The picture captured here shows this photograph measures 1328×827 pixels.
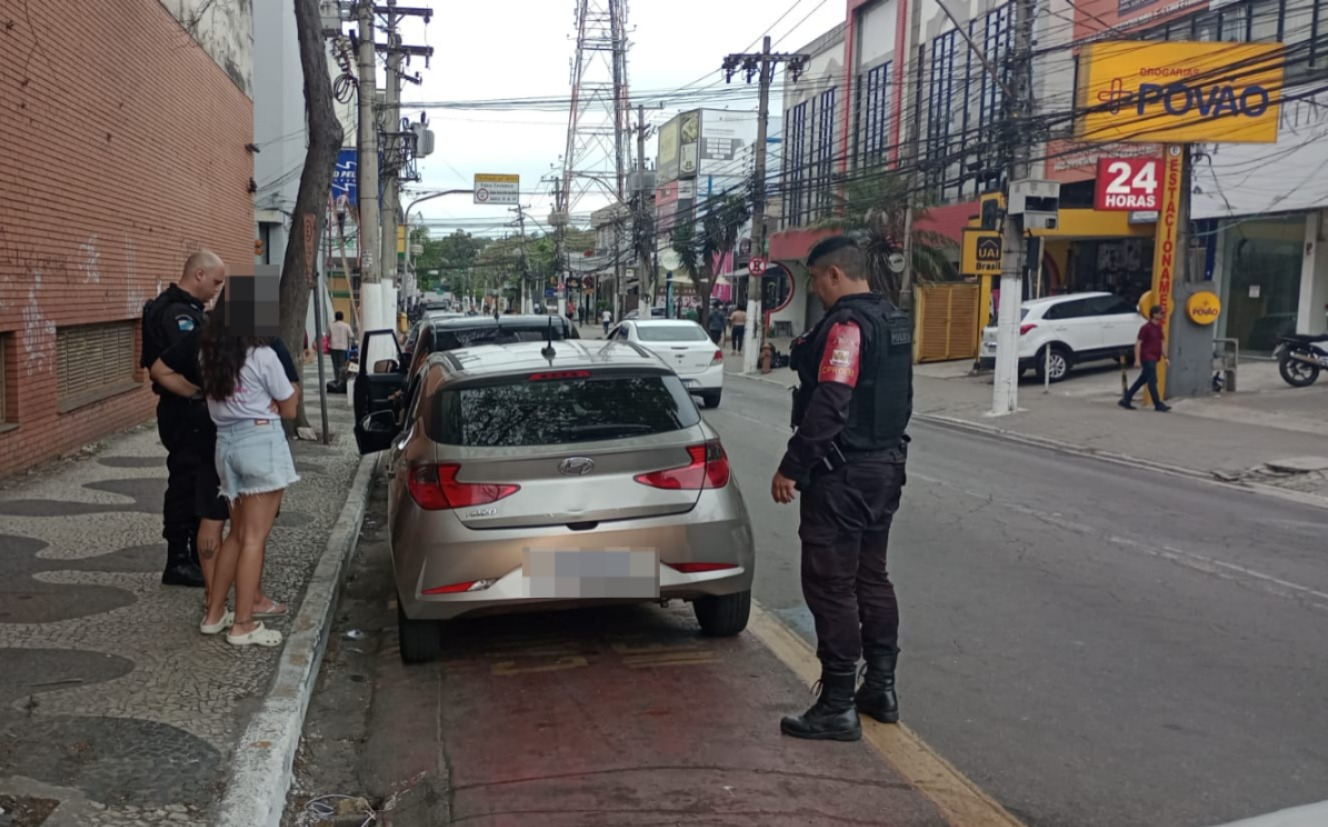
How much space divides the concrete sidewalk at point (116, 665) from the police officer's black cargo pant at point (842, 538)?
83.1 inches

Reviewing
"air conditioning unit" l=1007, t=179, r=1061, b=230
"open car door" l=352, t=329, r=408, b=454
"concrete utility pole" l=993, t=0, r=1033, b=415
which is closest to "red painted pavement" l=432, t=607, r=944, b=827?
"open car door" l=352, t=329, r=408, b=454

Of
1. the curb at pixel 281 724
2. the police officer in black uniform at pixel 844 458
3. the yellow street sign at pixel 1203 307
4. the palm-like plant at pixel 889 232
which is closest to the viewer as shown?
the curb at pixel 281 724

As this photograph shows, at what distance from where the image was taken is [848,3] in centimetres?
3947

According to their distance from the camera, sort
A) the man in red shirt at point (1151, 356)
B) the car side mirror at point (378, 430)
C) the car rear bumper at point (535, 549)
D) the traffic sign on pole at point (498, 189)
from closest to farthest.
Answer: the car rear bumper at point (535, 549) → the car side mirror at point (378, 430) → the man in red shirt at point (1151, 356) → the traffic sign on pole at point (498, 189)

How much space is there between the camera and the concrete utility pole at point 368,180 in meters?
18.7

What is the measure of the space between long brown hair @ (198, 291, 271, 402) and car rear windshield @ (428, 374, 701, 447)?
880 mm

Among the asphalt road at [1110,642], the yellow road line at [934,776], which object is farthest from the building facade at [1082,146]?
the yellow road line at [934,776]

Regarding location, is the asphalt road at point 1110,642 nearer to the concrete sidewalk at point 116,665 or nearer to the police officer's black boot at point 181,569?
the concrete sidewalk at point 116,665

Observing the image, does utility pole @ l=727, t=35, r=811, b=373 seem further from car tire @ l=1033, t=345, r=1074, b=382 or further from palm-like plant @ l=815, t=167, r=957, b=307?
car tire @ l=1033, t=345, r=1074, b=382

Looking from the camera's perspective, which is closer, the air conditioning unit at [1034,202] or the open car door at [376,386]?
the open car door at [376,386]

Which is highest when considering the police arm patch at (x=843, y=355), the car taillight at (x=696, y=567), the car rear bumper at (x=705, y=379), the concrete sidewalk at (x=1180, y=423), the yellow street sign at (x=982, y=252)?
the yellow street sign at (x=982, y=252)

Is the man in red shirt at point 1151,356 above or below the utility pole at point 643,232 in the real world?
below

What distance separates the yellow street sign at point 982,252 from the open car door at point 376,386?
34.1 ft

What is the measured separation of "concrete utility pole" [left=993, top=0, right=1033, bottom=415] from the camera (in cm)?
1741
